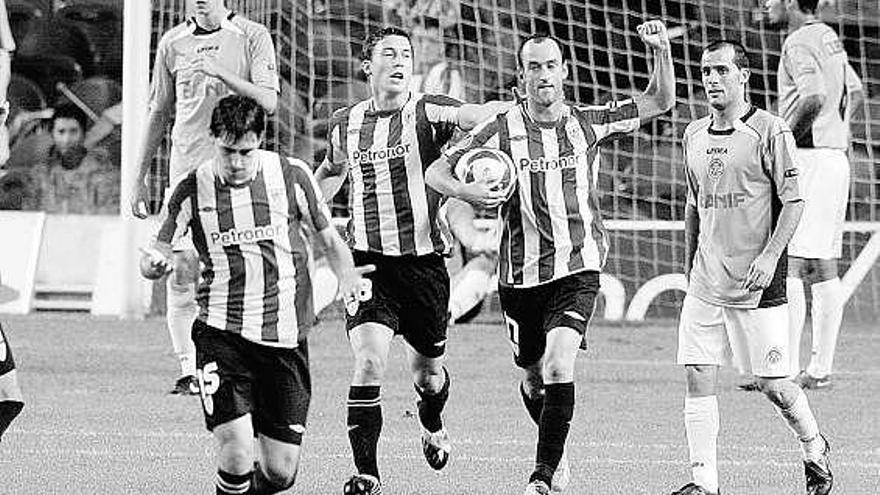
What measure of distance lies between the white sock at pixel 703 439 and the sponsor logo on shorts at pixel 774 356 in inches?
11.3

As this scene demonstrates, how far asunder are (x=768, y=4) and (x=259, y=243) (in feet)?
19.6

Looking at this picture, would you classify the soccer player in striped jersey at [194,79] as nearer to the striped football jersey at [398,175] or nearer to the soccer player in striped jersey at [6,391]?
the striped football jersey at [398,175]

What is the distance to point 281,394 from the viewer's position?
671 centimetres

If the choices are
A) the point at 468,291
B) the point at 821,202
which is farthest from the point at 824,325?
the point at 468,291

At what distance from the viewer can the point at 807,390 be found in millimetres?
11438

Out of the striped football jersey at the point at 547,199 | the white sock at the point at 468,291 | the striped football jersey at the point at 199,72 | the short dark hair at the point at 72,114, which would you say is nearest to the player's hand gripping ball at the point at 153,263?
the striped football jersey at the point at 547,199

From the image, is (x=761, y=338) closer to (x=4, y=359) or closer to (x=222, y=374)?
(x=222, y=374)

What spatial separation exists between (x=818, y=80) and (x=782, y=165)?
3.91 m

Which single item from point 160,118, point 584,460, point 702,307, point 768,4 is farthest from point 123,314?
point 702,307

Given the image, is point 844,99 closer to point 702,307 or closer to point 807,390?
point 807,390

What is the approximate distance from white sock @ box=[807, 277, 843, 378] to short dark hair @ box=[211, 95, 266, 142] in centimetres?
581

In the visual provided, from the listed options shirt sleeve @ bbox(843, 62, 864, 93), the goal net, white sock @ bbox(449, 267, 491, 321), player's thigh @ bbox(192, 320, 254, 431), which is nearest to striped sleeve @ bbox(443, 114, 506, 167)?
player's thigh @ bbox(192, 320, 254, 431)

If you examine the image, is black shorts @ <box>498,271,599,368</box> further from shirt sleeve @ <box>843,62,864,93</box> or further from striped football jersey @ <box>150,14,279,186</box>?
shirt sleeve @ <box>843,62,864,93</box>

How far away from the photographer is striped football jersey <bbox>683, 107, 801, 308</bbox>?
7.78 m
